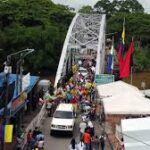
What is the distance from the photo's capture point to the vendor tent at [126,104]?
1071 inches

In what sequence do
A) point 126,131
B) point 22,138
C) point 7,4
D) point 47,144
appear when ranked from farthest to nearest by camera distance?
point 7,4 → point 47,144 → point 22,138 → point 126,131

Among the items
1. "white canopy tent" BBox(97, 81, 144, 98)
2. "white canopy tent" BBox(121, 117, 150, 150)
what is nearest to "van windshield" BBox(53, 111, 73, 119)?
"white canopy tent" BBox(97, 81, 144, 98)

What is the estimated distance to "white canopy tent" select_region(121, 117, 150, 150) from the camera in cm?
1961

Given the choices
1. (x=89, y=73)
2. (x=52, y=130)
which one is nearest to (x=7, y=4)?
(x=89, y=73)

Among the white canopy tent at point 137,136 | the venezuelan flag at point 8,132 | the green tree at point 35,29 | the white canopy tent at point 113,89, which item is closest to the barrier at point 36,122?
the white canopy tent at point 113,89

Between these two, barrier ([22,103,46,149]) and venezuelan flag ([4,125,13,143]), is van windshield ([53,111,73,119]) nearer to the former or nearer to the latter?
barrier ([22,103,46,149])

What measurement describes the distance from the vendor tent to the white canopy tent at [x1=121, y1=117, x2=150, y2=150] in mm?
6622

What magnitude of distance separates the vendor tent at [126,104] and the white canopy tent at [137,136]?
6.62m

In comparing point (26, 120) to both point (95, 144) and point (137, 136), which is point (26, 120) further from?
point (137, 136)

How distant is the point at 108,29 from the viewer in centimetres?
10025

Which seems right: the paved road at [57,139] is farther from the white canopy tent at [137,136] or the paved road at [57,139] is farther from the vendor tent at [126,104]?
the white canopy tent at [137,136]

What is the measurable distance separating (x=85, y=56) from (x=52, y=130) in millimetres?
46977

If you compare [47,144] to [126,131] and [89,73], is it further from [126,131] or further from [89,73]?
[89,73]

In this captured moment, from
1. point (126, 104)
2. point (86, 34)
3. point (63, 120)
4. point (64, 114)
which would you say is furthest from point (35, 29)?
point (126, 104)
